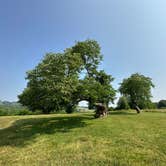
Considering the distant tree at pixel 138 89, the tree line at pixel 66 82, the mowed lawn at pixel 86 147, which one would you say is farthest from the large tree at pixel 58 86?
the distant tree at pixel 138 89

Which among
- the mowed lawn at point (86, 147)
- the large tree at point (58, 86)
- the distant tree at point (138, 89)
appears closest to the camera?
the mowed lawn at point (86, 147)

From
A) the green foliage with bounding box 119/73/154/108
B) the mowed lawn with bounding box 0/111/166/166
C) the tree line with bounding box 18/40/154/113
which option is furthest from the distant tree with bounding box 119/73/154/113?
the mowed lawn with bounding box 0/111/166/166

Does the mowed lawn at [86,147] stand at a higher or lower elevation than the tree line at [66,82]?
lower

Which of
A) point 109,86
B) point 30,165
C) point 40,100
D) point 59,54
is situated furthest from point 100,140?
point 109,86

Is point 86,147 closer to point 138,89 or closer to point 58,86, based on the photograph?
point 58,86

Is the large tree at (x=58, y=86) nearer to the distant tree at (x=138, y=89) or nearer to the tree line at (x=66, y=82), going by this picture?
the tree line at (x=66, y=82)

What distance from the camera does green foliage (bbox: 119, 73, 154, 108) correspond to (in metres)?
35.2

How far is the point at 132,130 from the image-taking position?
51.2 feet

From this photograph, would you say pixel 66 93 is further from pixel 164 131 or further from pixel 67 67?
pixel 164 131

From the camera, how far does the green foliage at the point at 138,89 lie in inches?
1388

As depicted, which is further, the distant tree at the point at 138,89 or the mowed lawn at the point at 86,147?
the distant tree at the point at 138,89

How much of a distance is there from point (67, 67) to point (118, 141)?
791cm

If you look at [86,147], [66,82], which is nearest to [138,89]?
[66,82]

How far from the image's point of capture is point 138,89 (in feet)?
115
